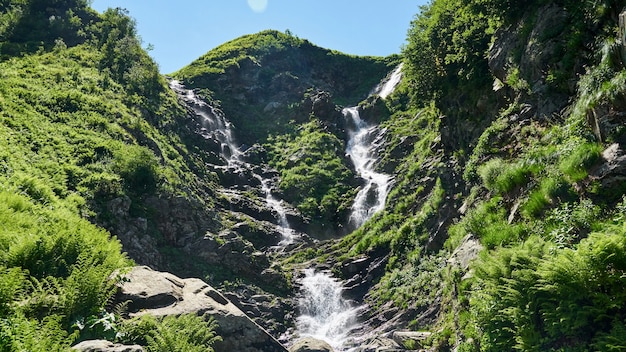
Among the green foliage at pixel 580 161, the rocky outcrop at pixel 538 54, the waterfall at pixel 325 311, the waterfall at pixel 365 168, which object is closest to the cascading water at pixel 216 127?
the waterfall at pixel 365 168

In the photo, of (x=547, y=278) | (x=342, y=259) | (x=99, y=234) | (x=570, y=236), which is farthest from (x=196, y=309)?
(x=342, y=259)

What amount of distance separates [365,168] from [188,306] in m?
33.6

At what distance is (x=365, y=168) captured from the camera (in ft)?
138

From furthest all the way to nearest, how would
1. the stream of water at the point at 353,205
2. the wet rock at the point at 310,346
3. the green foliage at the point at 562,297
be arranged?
the stream of water at the point at 353,205
the wet rock at the point at 310,346
the green foliage at the point at 562,297

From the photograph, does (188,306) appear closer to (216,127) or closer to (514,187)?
(514,187)

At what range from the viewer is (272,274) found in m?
25.2

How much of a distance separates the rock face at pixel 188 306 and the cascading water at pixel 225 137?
71.4 feet

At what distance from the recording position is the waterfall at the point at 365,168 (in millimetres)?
33156

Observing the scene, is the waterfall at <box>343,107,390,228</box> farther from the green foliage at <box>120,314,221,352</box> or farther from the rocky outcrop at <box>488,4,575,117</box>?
the green foliage at <box>120,314,221,352</box>

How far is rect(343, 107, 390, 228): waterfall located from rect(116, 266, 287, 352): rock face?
73.0ft

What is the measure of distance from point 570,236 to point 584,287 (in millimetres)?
2278

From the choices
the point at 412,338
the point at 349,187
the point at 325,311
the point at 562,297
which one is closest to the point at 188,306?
the point at 562,297

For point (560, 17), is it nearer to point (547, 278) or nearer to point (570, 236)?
point (570, 236)

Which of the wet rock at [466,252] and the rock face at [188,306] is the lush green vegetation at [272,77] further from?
the rock face at [188,306]
